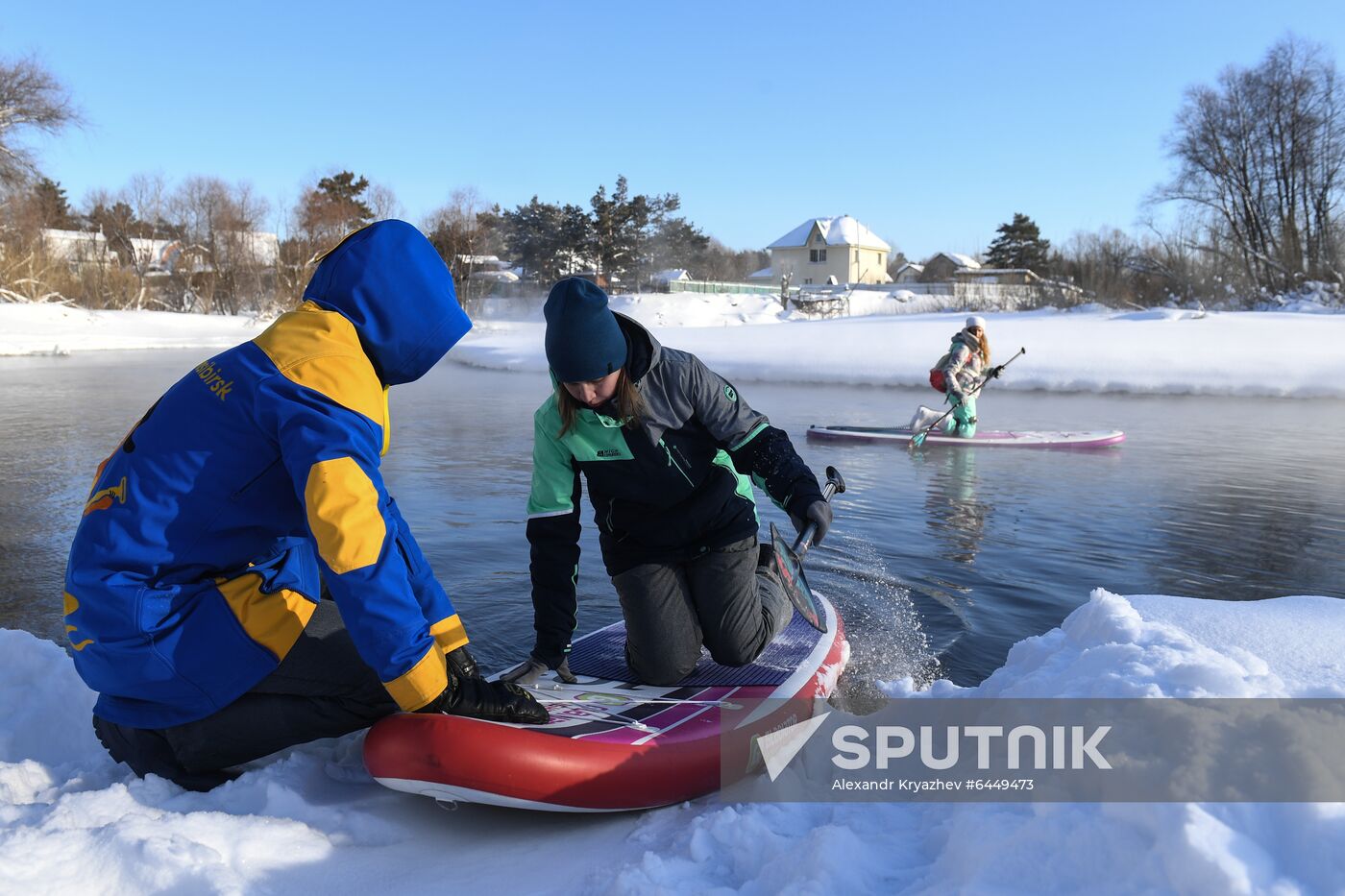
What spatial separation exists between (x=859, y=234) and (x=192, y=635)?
197 feet

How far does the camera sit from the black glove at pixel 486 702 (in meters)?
2.41

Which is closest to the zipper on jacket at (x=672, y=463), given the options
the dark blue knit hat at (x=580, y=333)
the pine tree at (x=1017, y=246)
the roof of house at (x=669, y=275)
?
the dark blue knit hat at (x=580, y=333)

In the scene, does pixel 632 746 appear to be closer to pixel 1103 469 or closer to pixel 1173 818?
pixel 1173 818

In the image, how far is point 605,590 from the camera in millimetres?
5012

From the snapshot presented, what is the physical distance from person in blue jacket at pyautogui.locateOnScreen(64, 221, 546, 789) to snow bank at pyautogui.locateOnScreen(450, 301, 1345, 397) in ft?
53.0

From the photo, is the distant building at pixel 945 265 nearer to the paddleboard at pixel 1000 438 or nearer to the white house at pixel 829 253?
the white house at pixel 829 253

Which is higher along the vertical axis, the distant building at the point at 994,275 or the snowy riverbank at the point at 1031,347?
the distant building at the point at 994,275

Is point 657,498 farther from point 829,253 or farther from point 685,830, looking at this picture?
point 829,253

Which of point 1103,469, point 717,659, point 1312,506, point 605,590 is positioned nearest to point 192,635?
point 717,659

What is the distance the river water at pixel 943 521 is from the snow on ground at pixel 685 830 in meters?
1.30

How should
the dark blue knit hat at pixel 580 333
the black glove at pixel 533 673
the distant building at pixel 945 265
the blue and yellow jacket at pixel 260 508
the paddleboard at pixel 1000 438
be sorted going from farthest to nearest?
1. the distant building at pixel 945 265
2. the paddleboard at pixel 1000 438
3. the black glove at pixel 533 673
4. the dark blue knit hat at pixel 580 333
5. the blue and yellow jacket at pixel 260 508

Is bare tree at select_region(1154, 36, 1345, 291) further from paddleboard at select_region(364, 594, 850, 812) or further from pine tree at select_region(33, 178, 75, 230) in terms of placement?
pine tree at select_region(33, 178, 75, 230)

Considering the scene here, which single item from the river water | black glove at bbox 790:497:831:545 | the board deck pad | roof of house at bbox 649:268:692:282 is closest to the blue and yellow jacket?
the board deck pad

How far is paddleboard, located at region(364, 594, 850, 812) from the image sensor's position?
2311mm
